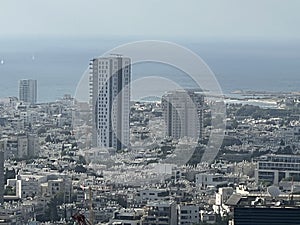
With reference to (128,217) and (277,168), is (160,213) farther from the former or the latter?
(277,168)

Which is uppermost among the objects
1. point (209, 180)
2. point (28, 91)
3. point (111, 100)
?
point (28, 91)

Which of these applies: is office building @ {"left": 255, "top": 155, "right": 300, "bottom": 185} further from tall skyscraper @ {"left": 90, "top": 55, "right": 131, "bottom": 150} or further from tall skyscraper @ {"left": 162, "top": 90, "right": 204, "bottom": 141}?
tall skyscraper @ {"left": 90, "top": 55, "right": 131, "bottom": 150}

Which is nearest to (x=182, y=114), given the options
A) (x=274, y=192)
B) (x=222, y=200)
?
(x=222, y=200)

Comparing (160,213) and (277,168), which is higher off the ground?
(277,168)

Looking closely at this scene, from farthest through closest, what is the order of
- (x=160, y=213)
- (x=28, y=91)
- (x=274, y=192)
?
(x=28, y=91), (x=160, y=213), (x=274, y=192)

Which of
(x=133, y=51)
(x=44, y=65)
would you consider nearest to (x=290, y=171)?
(x=133, y=51)

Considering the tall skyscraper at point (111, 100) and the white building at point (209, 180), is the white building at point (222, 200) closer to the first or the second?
the white building at point (209, 180)

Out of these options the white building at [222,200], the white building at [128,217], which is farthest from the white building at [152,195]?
the white building at [128,217]
